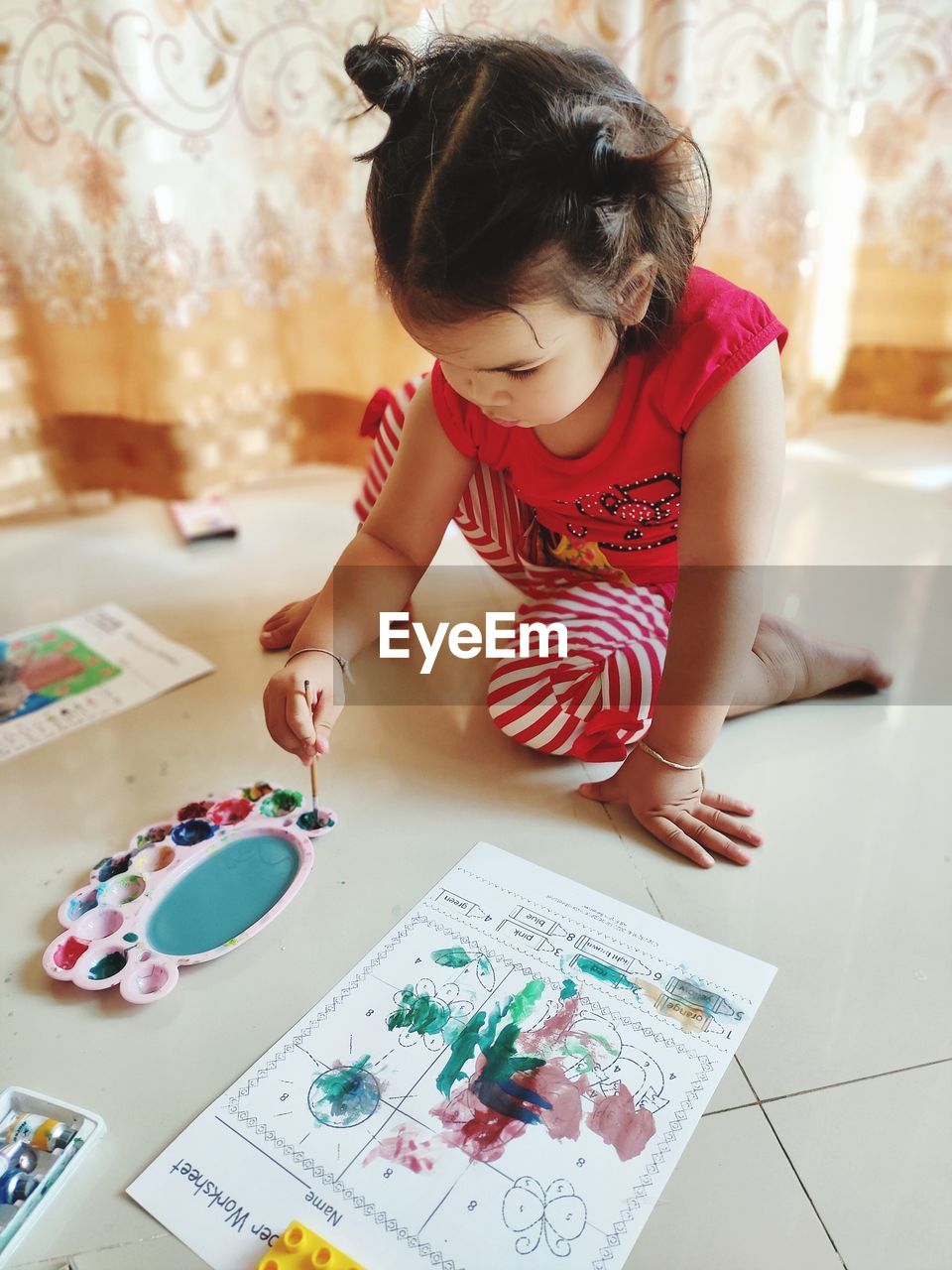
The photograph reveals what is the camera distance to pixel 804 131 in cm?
130

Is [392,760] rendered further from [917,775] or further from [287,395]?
[287,395]

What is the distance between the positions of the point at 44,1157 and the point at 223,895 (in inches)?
7.7

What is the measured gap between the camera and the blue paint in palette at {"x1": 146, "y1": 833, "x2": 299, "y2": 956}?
629 millimetres

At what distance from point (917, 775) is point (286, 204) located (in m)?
1.00

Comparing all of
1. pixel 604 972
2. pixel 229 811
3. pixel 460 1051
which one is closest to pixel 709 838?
pixel 604 972

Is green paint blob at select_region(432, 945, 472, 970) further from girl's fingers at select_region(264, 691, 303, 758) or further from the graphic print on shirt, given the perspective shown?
the graphic print on shirt

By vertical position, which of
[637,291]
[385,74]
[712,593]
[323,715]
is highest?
[385,74]

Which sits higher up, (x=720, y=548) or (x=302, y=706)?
(x=720, y=548)

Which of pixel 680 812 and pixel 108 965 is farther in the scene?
pixel 680 812

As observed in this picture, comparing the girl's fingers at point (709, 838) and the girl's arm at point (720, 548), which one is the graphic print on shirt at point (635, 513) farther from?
the girl's fingers at point (709, 838)

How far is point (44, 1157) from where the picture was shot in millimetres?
497

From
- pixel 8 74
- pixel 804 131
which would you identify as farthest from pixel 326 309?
pixel 804 131

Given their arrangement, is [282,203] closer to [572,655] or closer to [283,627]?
[283,627]

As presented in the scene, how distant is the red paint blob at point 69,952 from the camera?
2.01ft
